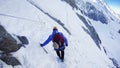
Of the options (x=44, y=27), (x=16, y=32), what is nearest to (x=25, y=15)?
(x=44, y=27)

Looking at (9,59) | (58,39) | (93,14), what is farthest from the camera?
(93,14)

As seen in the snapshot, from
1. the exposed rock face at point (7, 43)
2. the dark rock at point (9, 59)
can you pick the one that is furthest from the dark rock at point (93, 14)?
the dark rock at point (9, 59)

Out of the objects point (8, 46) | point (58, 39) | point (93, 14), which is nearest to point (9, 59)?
point (8, 46)

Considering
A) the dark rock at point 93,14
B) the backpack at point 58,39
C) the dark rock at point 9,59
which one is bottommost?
the dark rock at point 93,14

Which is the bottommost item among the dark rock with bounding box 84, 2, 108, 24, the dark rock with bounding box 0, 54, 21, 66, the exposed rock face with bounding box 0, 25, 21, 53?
the dark rock with bounding box 84, 2, 108, 24

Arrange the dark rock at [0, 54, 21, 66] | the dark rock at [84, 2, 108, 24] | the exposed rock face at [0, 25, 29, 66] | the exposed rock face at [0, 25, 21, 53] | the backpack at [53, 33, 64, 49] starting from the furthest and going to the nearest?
the dark rock at [84, 2, 108, 24] < the backpack at [53, 33, 64, 49] < the exposed rock face at [0, 25, 21, 53] < the exposed rock face at [0, 25, 29, 66] < the dark rock at [0, 54, 21, 66]

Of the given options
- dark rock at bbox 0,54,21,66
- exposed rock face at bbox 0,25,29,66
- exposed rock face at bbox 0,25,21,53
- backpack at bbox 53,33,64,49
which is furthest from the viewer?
backpack at bbox 53,33,64,49

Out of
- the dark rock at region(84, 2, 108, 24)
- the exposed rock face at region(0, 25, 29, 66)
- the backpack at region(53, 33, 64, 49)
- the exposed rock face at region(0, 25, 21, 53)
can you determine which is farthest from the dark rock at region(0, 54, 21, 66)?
the dark rock at region(84, 2, 108, 24)

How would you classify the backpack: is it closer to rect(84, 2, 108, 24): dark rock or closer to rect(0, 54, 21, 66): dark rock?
rect(0, 54, 21, 66): dark rock

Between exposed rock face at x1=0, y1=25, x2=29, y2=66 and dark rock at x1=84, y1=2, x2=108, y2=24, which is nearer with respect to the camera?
exposed rock face at x1=0, y1=25, x2=29, y2=66

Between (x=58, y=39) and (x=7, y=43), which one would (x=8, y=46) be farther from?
(x=58, y=39)

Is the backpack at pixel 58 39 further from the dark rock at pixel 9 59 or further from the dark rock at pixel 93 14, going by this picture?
the dark rock at pixel 93 14

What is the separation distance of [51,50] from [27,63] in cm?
309

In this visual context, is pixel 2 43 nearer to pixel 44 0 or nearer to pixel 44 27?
pixel 44 27
